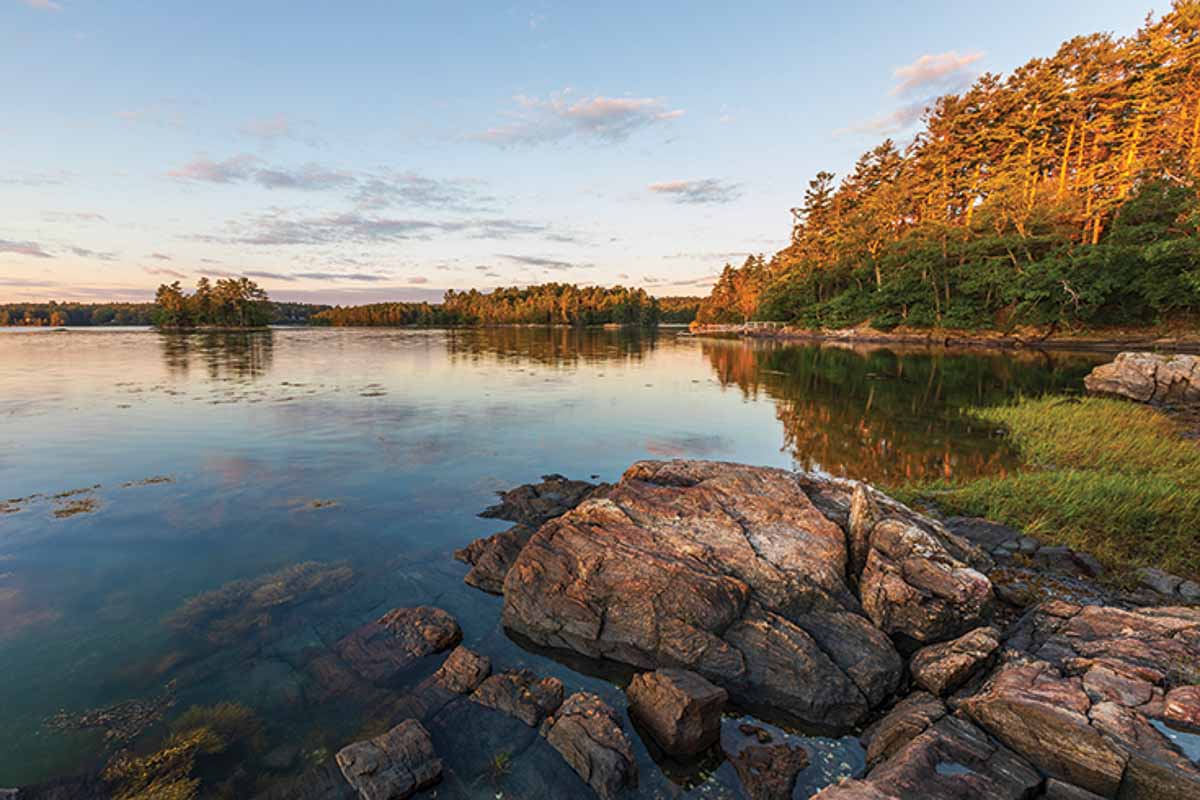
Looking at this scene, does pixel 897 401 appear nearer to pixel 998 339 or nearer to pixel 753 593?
pixel 753 593

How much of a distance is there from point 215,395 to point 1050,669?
115 feet

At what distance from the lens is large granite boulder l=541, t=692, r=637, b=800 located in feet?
16.8

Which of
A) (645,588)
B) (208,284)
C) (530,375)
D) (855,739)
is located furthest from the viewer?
(208,284)

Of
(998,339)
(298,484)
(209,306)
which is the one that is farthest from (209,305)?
(998,339)

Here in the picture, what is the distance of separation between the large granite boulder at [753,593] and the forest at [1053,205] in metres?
57.8

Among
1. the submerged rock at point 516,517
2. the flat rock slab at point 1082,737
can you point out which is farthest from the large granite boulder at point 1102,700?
the submerged rock at point 516,517

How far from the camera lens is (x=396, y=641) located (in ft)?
24.2

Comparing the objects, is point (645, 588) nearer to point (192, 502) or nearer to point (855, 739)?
point (855, 739)

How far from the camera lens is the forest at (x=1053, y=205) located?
48344 mm

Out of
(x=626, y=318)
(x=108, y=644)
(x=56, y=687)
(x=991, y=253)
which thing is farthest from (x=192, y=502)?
(x=626, y=318)

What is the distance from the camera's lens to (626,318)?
7854 inches

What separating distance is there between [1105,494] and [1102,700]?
31.1 feet

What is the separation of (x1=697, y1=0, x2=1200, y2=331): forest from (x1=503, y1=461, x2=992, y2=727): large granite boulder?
189 ft

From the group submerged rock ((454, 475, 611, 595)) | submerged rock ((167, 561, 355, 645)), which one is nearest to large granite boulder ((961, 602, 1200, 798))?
submerged rock ((454, 475, 611, 595))
